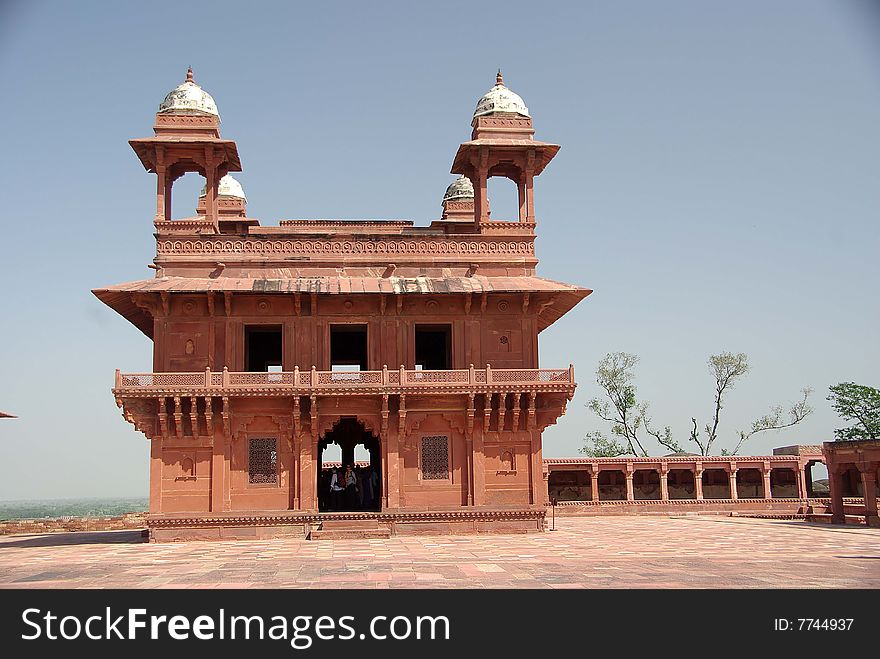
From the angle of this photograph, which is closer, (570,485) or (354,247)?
(354,247)

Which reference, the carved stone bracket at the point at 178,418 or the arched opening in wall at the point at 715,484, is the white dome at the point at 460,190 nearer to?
the carved stone bracket at the point at 178,418

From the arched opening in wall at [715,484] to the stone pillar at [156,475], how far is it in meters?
30.9

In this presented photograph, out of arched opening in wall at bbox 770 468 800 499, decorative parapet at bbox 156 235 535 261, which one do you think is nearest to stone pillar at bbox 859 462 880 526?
decorative parapet at bbox 156 235 535 261

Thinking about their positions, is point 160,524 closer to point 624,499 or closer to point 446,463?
point 446,463

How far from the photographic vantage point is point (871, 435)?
57312 millimetres

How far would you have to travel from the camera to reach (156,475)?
24375 millimetres

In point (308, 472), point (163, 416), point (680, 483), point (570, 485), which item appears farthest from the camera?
point (680, 483)

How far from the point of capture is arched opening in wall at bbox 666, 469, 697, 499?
4628 centimetres

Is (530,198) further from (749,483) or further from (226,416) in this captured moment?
(749,483)

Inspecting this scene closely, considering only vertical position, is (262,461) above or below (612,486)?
above

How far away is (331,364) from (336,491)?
12.9 ft

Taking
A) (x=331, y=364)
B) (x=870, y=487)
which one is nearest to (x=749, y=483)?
(x=870, y=487)
